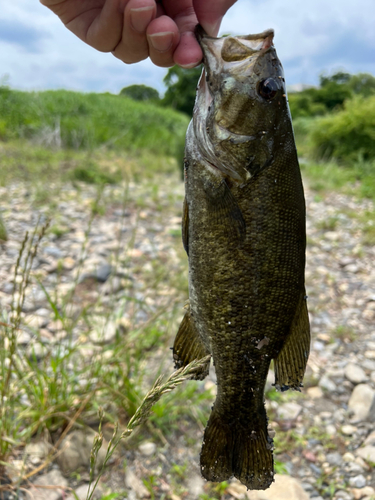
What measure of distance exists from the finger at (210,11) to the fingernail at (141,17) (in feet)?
0.99

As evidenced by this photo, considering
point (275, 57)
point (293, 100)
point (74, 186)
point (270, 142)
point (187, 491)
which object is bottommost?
A: point (187, 491)

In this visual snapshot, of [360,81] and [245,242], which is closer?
[245,242]

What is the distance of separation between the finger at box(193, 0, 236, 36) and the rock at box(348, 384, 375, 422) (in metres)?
3.45

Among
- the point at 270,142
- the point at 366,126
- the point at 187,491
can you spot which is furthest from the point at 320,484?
the point at 366,126

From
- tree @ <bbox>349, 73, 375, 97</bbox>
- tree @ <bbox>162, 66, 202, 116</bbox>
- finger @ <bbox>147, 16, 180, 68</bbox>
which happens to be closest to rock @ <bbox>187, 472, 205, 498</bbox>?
finger @ <bbox>147, 16, 180, 68</bbox>

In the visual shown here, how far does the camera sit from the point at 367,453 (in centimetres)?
325

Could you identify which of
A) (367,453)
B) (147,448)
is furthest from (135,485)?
(367,453)

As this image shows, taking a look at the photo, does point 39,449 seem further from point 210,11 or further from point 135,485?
point 210,11

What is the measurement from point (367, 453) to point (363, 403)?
0.58 metres

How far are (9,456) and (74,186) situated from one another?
6.50 m

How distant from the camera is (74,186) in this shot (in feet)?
27.5

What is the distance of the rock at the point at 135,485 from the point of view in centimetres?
278

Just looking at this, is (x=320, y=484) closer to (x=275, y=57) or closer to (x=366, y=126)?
(x=275, y=57)

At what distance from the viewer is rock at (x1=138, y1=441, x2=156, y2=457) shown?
3102 millimetres
